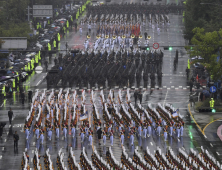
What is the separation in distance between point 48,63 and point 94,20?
108 ft

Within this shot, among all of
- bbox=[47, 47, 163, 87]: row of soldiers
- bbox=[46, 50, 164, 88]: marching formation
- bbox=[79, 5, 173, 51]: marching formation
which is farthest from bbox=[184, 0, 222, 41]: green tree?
bbox=[46, 50, 164, 88]: marching formation

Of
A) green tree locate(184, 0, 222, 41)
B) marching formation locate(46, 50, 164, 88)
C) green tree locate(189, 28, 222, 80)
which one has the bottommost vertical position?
marching formation locate(46, 50, 164, 88)

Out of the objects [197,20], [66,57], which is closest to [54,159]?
[66,57]

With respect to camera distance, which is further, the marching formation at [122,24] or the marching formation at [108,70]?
the marching formation at [122,24]

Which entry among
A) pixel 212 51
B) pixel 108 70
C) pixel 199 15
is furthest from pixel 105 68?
pixel 199 15

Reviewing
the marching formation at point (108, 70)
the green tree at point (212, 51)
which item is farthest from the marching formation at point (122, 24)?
the green tree at point (212, 51)

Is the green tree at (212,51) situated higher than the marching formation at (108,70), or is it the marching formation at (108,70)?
the green tree at (212,51)

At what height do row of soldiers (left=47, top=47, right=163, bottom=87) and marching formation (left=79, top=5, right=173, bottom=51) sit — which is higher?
marching formation (left=79, top=5, right=173, bottom=51)

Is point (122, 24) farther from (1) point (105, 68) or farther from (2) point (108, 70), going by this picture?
(2) point (108, 70)

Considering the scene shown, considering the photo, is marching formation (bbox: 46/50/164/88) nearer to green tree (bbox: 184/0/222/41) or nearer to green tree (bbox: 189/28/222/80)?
green tree (bbox: 189/28/222/80)

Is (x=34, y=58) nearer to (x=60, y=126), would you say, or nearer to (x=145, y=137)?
(x=60, y=126)

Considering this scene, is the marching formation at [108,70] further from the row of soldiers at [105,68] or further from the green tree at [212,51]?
the green tree at [212,51]

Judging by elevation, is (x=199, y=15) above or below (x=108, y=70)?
above

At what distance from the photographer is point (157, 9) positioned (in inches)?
4921
